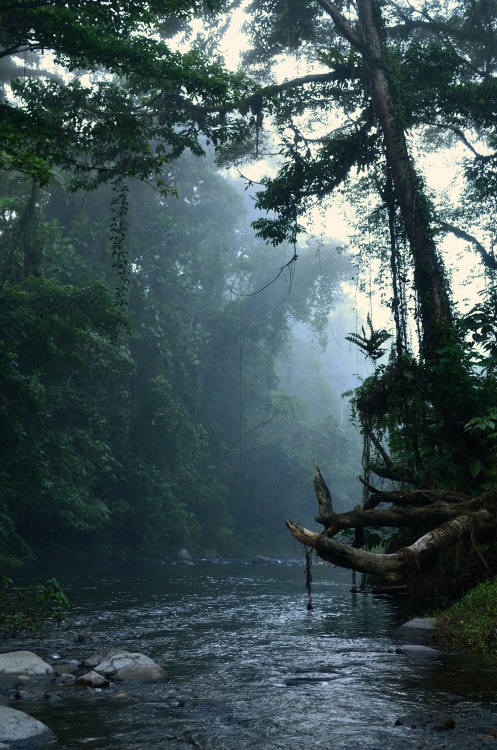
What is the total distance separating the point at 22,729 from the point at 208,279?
41430 mm

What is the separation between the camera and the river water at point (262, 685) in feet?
18.3

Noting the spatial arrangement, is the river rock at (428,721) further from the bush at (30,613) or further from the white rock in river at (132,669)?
the bush at (30,613)

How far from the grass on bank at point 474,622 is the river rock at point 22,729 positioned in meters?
5.23

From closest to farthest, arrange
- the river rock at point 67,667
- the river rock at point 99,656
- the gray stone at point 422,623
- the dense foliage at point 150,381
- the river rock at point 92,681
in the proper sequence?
the river rock at point 92,681 → the river rock at point 67,667 → the river rock at point 99,656 → the gray stone at point 422,623 → the dense foliage at point 150,381

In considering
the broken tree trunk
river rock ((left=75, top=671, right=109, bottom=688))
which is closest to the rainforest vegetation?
the broken tree trunk

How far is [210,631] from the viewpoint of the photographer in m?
11.7

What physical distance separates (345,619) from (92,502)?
48.0 feet

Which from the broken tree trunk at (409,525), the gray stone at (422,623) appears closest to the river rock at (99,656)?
the broken tree trunk at (409,525)

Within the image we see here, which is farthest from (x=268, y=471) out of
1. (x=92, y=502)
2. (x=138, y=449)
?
(x=92, y=502)

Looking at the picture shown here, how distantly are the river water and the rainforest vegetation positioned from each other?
139 centimetres

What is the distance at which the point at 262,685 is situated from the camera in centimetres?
757

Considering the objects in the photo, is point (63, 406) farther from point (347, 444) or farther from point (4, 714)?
point (347, 444)

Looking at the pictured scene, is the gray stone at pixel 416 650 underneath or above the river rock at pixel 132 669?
above

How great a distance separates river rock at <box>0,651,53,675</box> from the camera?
310 inches
